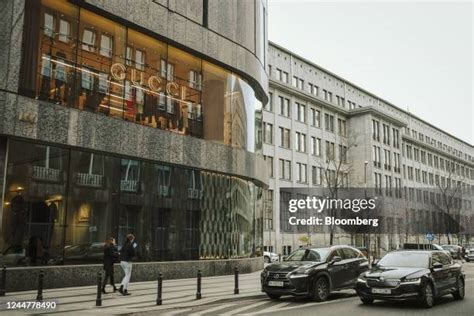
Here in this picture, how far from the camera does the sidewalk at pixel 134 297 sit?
11211mm

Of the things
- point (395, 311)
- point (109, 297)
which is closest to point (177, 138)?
point (109, 297)

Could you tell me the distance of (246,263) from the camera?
23.0 m

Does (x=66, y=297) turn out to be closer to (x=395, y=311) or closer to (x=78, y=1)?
(x=395, y=311)

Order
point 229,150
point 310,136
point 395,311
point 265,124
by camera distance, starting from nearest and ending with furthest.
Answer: point 395,311, point 229,150, point 265,124, point 310,136

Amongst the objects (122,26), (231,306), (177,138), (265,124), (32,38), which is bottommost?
(231,306)

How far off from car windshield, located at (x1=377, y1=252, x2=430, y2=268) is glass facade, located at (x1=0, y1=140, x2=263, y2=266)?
8985 mm

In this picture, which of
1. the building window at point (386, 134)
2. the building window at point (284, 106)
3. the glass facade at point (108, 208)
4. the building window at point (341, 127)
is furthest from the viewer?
the building window at point (386, 134)

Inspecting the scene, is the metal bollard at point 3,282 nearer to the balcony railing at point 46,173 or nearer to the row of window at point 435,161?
the balcony railing at point 46,173

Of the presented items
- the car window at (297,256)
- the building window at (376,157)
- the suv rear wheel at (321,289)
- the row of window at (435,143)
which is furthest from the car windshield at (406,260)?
the row of window at (435,143)

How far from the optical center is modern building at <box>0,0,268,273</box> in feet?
48.8

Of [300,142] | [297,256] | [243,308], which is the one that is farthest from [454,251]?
[243,308]

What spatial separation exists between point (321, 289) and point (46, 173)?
9.07 meters

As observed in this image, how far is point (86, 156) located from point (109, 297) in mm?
5264

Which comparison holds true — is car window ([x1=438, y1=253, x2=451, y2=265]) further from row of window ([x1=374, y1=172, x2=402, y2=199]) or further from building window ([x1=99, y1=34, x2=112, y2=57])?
row of window ([x1=374, y1=172, x2=402, y2=199])
